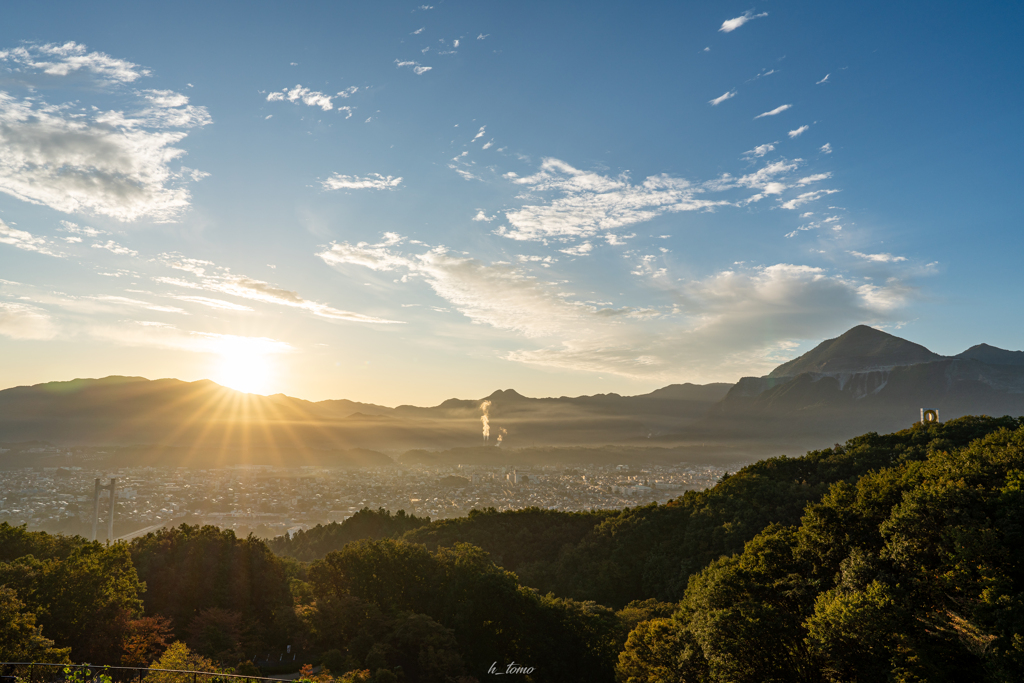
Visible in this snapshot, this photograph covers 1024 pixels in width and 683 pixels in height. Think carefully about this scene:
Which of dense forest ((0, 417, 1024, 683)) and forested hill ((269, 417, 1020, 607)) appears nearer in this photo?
dense forest ((0, 417, 1024, 683))

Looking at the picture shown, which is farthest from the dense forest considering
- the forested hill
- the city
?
the city

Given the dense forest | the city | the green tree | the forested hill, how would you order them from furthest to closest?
the city
the forested hill
the green tree
the dense forest

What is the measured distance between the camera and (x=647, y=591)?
4588 centimetres

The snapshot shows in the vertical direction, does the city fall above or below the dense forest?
below

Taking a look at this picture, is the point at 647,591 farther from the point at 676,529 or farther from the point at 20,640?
the point at 20,640

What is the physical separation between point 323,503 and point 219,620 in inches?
4546

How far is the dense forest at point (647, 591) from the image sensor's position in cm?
1535

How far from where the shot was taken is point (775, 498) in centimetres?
4844

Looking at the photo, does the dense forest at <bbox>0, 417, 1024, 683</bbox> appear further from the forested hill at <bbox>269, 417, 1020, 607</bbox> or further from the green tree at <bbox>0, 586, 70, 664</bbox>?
the forested hill at <bbox>269, 417, 1020, 607</bbox>

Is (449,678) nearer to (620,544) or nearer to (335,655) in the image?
(335,655)

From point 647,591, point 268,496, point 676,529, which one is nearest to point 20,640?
point 647,591

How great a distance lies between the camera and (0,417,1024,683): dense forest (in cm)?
1535

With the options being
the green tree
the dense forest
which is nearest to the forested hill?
the dense forest

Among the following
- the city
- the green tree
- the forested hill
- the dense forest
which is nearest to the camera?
the dense forest
